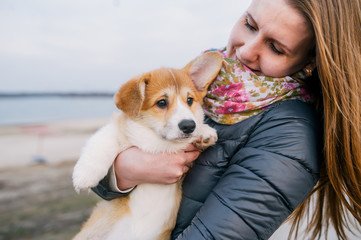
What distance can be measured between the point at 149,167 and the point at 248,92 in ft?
2.62

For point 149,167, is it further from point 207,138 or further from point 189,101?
point 189,101

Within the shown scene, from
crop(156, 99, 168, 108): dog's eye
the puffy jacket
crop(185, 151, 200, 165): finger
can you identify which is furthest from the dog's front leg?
the puffy jacket

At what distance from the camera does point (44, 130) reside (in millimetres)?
13758

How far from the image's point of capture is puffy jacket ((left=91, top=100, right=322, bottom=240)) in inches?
55.9

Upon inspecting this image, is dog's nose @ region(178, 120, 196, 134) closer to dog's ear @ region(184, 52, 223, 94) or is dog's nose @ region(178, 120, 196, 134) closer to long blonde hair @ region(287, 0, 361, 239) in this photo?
dog's ear @ region(184, 52, 223, 94)

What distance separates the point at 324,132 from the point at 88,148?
1.54 metres

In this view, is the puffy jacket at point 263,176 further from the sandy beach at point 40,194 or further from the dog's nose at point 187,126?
the sandy beach at point 40,194

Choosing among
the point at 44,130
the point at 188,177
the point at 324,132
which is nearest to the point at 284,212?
the point at 324,132

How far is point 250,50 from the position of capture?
5.91ft

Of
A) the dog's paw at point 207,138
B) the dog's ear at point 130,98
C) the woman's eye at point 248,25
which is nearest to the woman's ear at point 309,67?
the woman's eye at point 248,25

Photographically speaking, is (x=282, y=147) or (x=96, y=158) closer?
(x=282, y=147)

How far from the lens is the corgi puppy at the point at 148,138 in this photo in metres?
1.99

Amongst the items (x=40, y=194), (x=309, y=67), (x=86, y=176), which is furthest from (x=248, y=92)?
(x=40, y=194)

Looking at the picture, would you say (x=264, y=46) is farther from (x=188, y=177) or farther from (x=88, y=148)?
(x=88, y=148)
